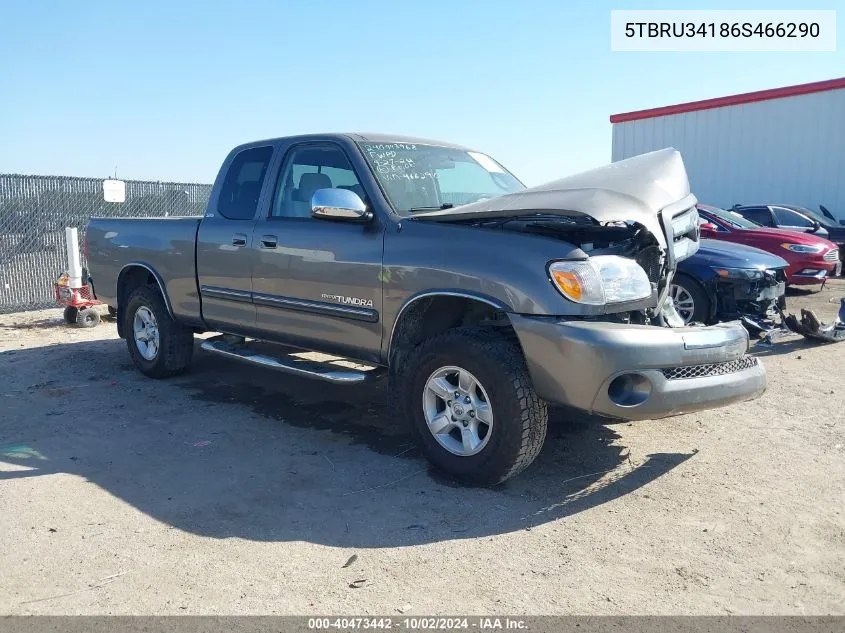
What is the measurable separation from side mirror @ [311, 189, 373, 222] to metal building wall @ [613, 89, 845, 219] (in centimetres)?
1873

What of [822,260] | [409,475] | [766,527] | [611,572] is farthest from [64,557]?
[822,260]

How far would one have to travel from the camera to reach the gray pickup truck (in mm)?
3654

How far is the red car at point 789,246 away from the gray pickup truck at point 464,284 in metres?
7.03

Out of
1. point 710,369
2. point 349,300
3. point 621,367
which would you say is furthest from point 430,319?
point 710,369

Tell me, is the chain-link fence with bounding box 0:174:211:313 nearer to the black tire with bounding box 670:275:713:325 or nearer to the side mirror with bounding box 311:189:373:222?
the side mirror with bounding box 311:189:373:222

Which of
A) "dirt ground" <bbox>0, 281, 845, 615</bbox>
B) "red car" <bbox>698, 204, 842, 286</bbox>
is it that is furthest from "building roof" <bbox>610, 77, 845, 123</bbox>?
"dirt ground" <bbox>0, 281, 845, 615</bbox>

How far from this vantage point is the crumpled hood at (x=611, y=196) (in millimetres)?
3783

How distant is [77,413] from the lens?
5.54 metres

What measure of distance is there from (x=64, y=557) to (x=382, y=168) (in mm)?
2902

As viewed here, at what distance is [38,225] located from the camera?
1074 cm

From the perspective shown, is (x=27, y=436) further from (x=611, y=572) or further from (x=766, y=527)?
(x=766, y=527)

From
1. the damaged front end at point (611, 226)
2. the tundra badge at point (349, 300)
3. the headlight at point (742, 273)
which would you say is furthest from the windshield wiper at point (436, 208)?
the headlight at point (742, 273)

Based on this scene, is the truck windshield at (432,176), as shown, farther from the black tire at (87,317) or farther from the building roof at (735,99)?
the building roof at (735,99)

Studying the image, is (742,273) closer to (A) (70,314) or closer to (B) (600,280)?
(B) (600,280)
